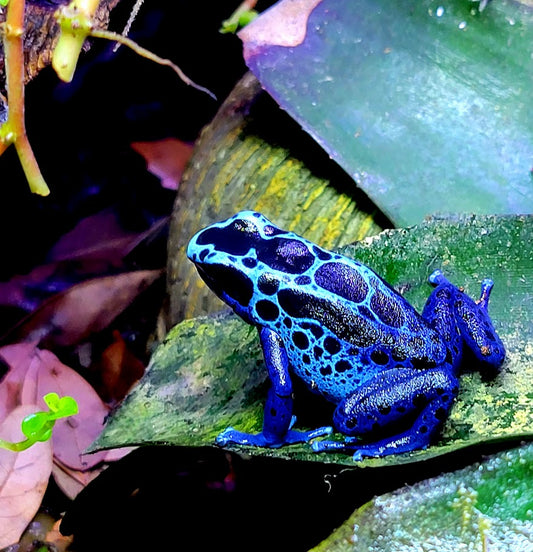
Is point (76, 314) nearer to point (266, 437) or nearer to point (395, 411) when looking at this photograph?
point (266, 437)

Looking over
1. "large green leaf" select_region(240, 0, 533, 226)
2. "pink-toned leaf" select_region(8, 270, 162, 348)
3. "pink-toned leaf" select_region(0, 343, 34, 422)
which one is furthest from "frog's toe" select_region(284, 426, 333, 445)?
"pink-toned leaf" select_region(8, 270, 162, 348)

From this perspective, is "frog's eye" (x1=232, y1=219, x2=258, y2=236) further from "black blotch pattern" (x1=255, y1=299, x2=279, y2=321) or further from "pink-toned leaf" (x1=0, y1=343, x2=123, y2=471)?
"pink-toned leaf" (x1=0, y1=343, x2=123, y2=471)

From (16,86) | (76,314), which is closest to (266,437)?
(16,86)

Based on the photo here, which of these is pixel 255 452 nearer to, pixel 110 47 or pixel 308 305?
pixel 308 305

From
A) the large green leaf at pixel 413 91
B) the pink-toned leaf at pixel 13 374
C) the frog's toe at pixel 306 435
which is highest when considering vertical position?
the large green leaf at pixel 413 91

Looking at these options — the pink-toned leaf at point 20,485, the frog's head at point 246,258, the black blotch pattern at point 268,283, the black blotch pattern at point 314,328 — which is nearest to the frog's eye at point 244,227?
the frog's head at point 246,258

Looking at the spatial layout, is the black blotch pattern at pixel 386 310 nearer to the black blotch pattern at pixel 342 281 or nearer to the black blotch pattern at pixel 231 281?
→ the black blotch pattern at pixel 342 281
